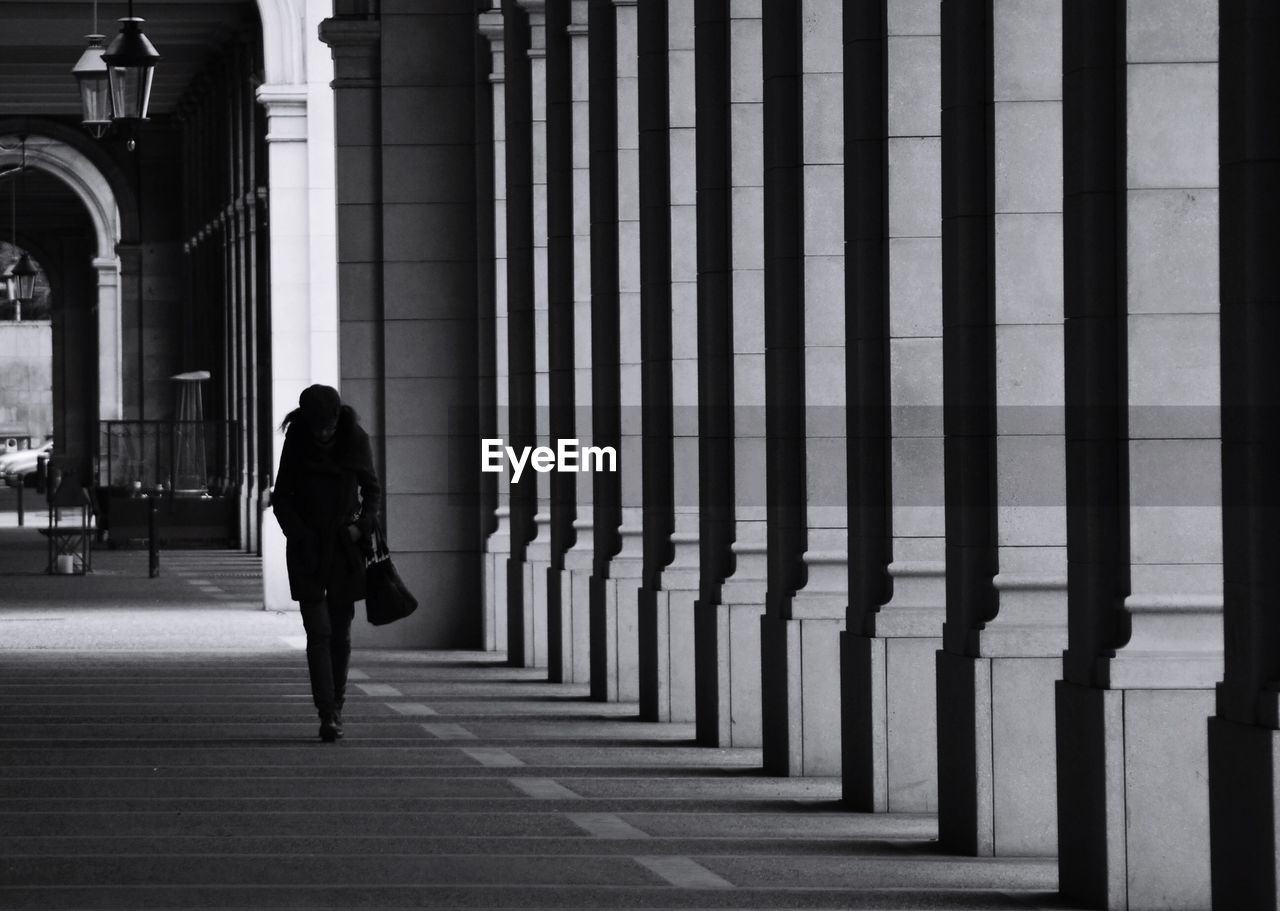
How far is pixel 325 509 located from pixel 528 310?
20.5 feet

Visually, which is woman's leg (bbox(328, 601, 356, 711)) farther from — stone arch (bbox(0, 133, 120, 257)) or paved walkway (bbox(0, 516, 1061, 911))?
stone arch (bbox(0, 133, 120, 257))

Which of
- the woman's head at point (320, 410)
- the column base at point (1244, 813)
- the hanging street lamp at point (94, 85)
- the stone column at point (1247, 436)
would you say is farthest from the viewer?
the hanging street lamp at point (94, 85)

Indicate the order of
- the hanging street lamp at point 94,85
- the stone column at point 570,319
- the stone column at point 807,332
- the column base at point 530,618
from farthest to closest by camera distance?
the hanging street lamp at point 94,85
the column base at point 530,618
the stone column at point 570,319
the stone column at point 807,332

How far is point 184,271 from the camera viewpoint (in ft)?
176

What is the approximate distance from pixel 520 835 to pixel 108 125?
14157 millimetres

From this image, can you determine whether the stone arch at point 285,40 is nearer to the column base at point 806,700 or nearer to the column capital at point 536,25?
the column capital at point 536,25

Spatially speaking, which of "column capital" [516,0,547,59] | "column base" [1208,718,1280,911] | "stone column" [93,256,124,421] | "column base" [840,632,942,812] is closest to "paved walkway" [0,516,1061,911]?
"column base" [840,632,942,812]

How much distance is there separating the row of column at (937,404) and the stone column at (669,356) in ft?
0.07

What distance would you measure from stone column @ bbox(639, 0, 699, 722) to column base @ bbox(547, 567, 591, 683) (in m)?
2.35

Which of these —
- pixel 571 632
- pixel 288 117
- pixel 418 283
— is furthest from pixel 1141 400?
pixel 288 117

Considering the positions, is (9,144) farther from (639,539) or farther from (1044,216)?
(1044,216)

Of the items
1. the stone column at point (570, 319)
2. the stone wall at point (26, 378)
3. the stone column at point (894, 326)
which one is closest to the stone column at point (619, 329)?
the stone column at point (570, 319)

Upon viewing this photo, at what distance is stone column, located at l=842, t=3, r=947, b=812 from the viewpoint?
11375mm

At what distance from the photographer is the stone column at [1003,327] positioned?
1020 centimetres
